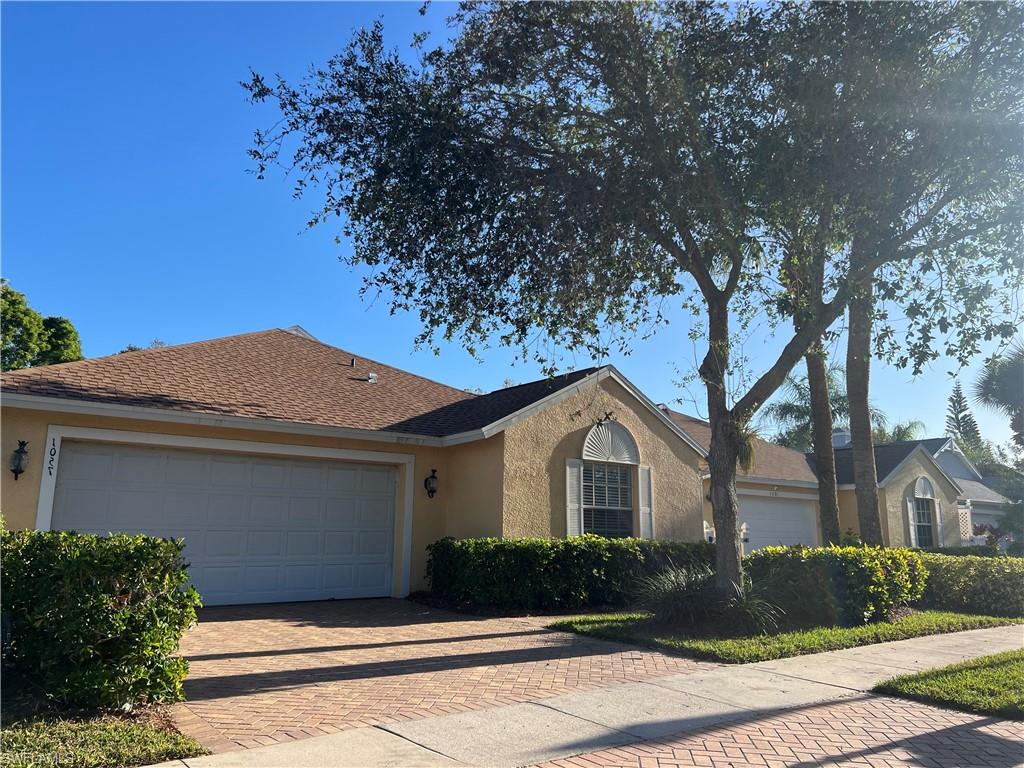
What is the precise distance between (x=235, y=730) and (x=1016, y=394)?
29.8 metres

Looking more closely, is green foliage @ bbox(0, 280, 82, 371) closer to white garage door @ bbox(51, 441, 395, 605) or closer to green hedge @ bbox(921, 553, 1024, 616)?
white garage door @ bbox(51, 441, 395, 605)

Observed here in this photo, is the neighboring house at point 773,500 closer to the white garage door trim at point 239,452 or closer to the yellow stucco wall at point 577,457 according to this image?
the yellow stucco wall at point 577,457

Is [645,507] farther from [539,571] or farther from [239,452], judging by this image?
[239,452]

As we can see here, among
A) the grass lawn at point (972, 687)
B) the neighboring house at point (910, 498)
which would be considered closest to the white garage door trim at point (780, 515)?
the neighboring house at point (910, 498)

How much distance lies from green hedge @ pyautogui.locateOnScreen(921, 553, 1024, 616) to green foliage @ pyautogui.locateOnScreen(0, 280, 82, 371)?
92.2 ft

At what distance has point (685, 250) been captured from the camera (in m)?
11.6

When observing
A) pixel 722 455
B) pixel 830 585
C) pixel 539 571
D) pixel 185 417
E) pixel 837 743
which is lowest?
pixel 837 743

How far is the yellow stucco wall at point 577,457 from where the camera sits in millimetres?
14188

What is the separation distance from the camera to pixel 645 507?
52.3 feet

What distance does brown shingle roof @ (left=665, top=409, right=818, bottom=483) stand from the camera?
70.2 ft

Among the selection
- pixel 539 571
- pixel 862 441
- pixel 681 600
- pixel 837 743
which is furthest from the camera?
pixel 862 441

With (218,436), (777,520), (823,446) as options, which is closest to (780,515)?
(777,520)

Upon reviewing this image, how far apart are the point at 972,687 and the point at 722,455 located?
448cm

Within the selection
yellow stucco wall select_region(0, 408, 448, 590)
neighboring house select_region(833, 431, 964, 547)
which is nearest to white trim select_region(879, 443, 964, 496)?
neighboring house select_region(833, 431, 964, 547)
